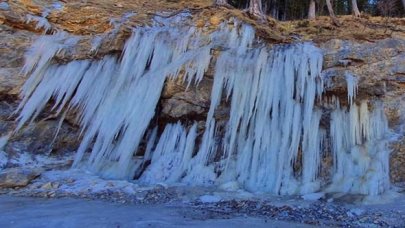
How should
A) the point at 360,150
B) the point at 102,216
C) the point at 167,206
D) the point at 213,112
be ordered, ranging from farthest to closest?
the point at 213,112, the point at 360,150, the point at 167,206, the point at 102,216

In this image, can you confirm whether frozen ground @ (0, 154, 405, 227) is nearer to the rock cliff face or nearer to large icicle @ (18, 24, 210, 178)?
large icicle @ (18, 24, 210, 178)

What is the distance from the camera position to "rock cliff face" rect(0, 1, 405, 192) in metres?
11.3

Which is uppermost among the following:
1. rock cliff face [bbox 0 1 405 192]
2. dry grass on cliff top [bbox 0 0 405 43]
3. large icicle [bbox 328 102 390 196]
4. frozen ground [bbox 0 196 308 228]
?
dry grass on cliff top [bbox 0 0 405 43]

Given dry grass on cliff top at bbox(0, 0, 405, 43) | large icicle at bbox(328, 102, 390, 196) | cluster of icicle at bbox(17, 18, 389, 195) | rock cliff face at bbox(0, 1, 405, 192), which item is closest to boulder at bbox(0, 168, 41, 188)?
rock cliff face at bbox(0, 1, 405, 192)

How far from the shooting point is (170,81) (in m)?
12.4

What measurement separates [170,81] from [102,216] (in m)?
5.17

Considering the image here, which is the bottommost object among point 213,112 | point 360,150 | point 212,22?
point 360,150

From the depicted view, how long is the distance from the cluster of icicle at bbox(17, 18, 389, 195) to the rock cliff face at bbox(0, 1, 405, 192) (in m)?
0.24

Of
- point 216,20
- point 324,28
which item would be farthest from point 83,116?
point 324,28

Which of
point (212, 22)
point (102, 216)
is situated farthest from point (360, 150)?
point (102, 216)

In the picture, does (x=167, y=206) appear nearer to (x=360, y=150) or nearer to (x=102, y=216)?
(x=102, y=216)

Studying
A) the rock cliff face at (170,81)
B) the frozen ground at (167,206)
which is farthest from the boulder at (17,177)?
the rock cliff face at (170,81)

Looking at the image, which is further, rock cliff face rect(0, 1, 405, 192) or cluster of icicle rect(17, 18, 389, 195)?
rock cliff face rect(0, 1, 405, 192)

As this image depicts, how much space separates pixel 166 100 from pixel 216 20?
2.98m
